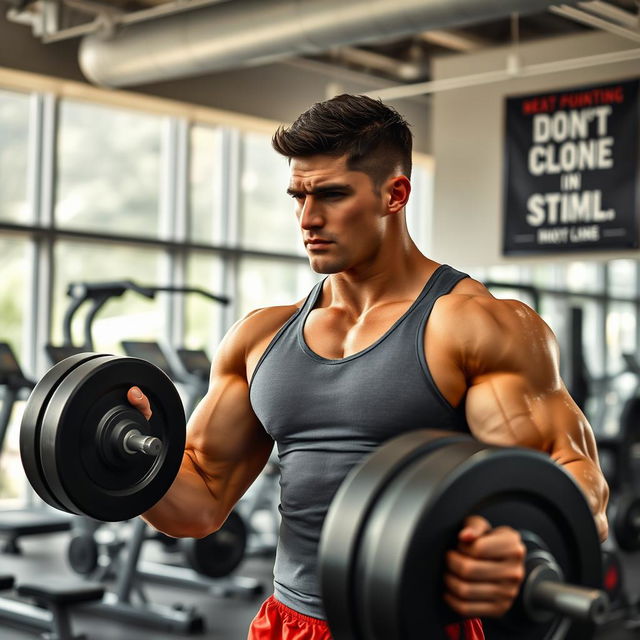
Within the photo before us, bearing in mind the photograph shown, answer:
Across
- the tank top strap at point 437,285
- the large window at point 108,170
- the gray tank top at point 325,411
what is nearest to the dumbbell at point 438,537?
the gray tank top at point 325,411

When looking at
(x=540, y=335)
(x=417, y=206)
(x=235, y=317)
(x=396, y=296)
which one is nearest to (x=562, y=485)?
(x=540, y=335)

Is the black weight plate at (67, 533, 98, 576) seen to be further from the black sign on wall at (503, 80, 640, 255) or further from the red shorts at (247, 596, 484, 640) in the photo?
the red shorts at (247, 596, 484, 640)

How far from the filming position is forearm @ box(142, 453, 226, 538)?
6.18ft

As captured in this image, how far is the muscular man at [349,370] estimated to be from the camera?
1649 mm

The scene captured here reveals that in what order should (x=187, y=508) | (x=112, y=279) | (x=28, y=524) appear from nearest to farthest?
(x=187, y=508) < (x=28, y=524) < (x=112, y=279)

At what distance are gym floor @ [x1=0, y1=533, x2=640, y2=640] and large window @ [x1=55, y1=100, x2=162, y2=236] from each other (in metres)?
2.39

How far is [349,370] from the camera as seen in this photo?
1.73 metres

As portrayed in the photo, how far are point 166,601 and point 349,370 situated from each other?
13.1 feet

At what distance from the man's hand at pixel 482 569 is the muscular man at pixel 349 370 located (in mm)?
346

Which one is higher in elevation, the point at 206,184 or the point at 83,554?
the point at 206,184

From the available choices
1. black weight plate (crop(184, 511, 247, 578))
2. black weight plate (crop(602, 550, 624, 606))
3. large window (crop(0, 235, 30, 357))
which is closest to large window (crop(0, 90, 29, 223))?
large window (crop(0, 235, 30, 357))

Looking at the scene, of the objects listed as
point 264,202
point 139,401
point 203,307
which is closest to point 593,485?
point 139,401

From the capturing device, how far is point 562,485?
4.16ft

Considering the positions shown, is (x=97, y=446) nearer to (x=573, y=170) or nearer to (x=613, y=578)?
(x=613, y=578)
